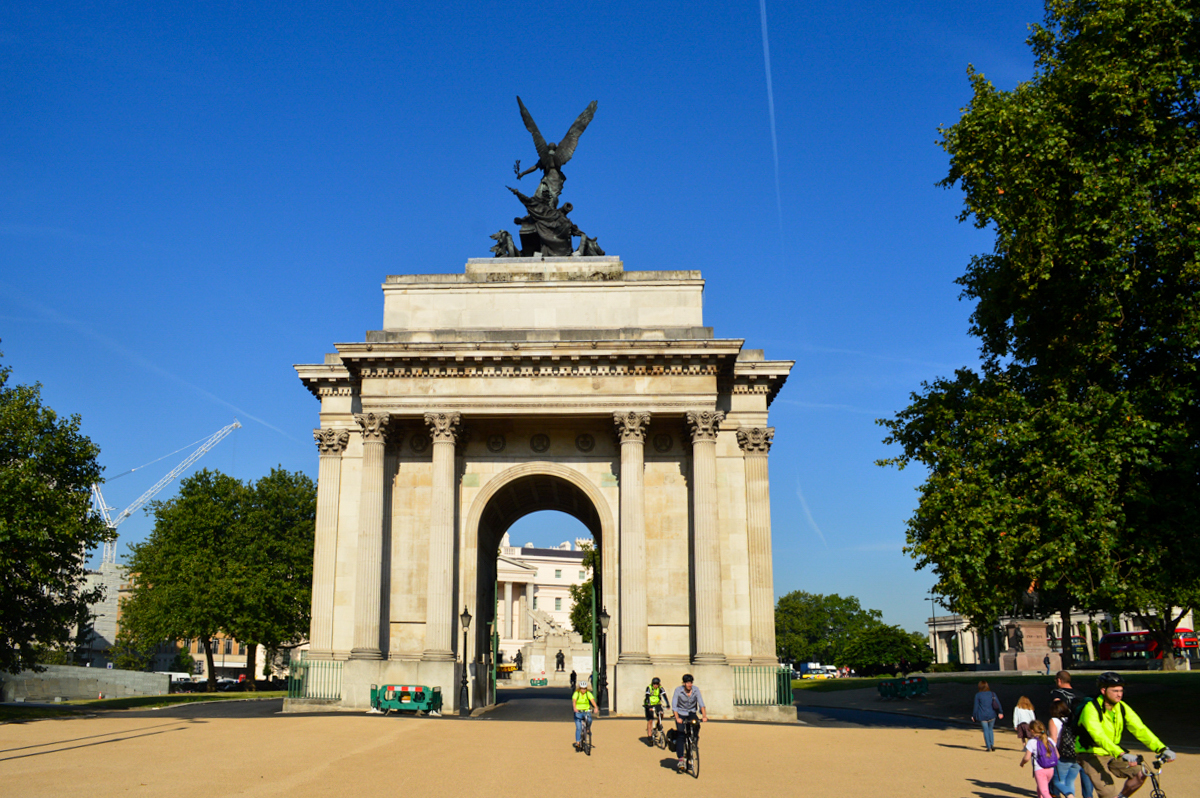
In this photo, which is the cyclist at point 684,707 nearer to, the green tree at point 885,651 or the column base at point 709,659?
the column base at point 709,659

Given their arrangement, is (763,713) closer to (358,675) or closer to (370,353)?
(358,675)

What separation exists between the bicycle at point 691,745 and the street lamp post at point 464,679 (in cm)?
1622

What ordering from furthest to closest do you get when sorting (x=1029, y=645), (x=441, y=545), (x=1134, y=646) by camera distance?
(x=1134, y=646) → (x=1029, y=645) → (x=441, y=545)

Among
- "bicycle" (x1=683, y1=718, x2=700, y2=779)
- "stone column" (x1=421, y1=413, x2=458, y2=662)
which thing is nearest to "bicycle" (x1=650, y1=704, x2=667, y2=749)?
"bicycle" (x1=683, y1=718, x2=700, y2=779)

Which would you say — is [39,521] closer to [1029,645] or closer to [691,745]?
[691,745]

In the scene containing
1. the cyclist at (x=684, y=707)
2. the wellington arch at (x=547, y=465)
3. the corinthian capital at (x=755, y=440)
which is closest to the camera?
the cyclist at (x=684, y=707)

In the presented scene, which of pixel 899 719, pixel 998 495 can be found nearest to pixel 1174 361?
pixel 998 495

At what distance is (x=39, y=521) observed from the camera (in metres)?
33.0

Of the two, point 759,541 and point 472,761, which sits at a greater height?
point 759,541

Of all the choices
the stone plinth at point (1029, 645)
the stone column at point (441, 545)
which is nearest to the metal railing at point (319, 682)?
the stone column at point (441, 545)

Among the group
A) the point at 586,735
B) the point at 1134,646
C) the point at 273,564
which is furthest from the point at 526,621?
the point at 586,735

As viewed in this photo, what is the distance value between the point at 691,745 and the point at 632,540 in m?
15.9

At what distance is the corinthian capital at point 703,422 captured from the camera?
35.3 metres

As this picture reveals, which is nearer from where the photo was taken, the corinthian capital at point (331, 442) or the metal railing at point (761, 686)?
the metal railing at point (761, 686)
